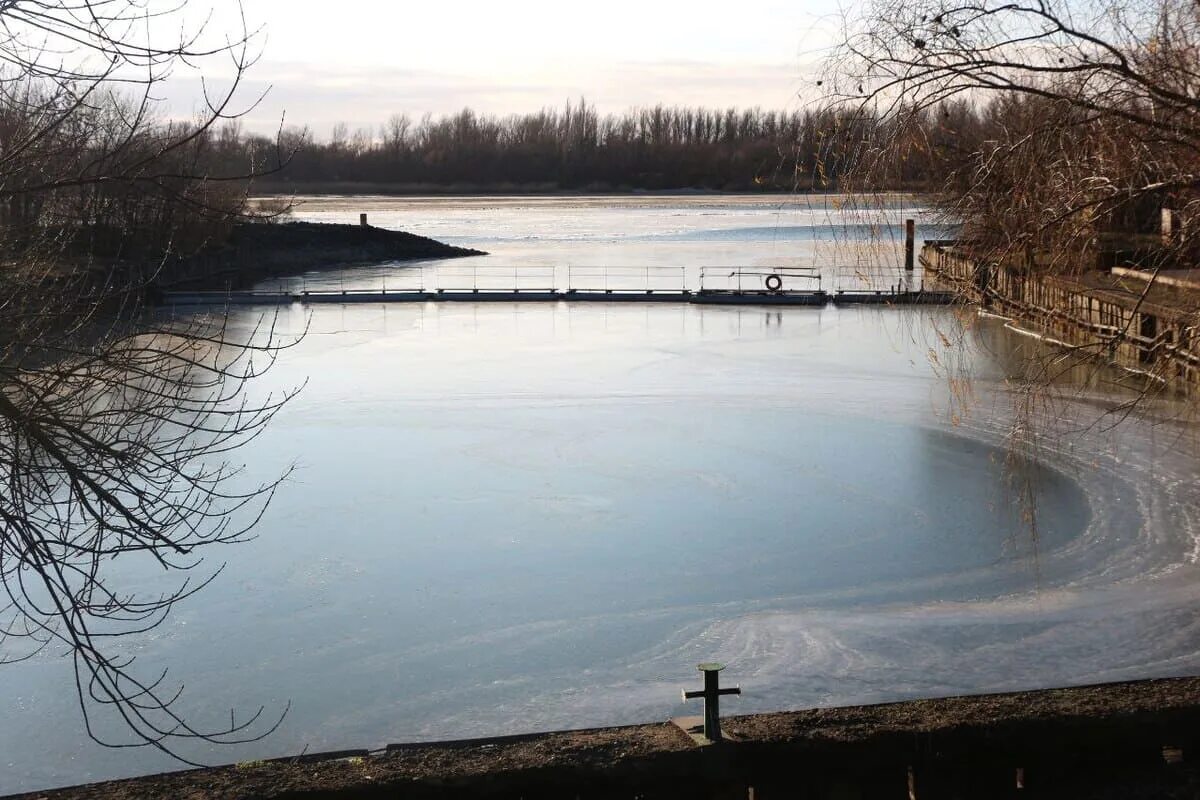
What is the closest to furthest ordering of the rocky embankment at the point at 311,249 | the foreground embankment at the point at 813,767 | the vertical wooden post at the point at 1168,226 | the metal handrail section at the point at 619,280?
the foreground embankment at the point at 813,767 → the vertical wooden post at the point at 1168,226 → the metal handrail section at the point at 619,280 → the rocky embankment at the point at 311,249

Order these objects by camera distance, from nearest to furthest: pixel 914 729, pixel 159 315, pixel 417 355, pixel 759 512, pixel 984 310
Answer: pixel 914 729
pixel 984 310
pixel 759 512
pixel 417 355
pixel 159 315

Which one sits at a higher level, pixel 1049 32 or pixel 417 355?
pixel 1049 32

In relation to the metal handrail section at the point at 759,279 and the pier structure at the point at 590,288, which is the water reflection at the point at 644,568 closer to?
the pier structure at the point at 590,288

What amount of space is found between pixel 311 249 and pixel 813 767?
4433 centimetres

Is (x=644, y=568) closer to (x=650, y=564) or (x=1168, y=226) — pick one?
(x=650, y=564)

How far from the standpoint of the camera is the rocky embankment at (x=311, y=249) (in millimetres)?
41250

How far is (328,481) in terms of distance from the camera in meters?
11.1

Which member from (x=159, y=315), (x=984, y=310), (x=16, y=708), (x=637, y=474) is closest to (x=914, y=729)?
(x=984, y=310)

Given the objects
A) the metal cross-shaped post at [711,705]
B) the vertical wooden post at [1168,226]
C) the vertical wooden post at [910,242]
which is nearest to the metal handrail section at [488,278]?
the vertical wooden post at [910,242]

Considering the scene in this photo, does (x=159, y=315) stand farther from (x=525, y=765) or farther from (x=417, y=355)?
(x=525, y=765)

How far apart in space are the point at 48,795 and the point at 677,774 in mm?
2059

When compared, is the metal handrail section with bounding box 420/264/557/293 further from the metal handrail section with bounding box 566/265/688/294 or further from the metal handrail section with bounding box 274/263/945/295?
the metal handrail section with bounding box 566/265/688/294

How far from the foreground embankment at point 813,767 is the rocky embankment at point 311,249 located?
117ft

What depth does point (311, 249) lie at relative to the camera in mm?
46406
